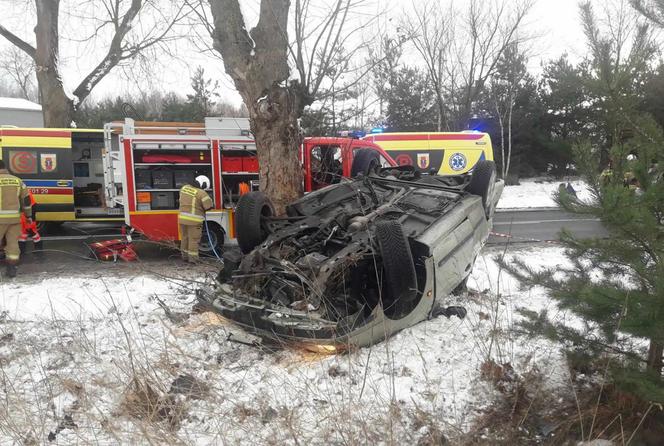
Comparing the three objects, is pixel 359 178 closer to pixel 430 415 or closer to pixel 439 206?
pixel 439 206

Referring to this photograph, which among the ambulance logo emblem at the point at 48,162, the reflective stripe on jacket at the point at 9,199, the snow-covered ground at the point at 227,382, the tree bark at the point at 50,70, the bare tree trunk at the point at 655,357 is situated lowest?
the snow-covered ground at the point at 227,382

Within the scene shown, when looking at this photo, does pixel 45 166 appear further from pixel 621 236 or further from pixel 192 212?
pixel 621 236

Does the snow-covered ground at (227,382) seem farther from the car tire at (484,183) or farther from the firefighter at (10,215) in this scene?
the firefighter at (10,215)

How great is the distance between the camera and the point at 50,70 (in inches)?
548

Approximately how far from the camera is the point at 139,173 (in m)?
7.90

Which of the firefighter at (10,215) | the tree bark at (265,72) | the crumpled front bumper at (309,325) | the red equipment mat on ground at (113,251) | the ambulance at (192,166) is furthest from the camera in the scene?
the ambulance at (192,166)

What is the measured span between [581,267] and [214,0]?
17.9 ft

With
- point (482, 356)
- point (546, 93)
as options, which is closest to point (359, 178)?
point (482, 356)

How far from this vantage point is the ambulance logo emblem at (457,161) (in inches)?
477

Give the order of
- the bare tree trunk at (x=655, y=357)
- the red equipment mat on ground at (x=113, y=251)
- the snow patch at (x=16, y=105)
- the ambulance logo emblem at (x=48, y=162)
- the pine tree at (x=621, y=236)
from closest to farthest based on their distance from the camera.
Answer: the pine tree at (x=621, y=236), the bare tree trunk at (x=655, y=357), the red equipment mat on ground at (x=113, y=251), the ambulance logo emblem at (x=48, y=162), the snow patch at (x=16, y=105)

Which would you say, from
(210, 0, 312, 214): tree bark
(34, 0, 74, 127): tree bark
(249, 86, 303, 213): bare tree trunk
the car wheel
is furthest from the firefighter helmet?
(34, 0, 74, 127): tree bark

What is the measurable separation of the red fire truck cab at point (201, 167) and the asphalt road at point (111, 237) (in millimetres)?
640

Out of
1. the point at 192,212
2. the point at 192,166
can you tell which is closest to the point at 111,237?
the point at 192,166

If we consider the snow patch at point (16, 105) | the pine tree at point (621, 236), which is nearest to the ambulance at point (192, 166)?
the pine tree at point (621, 236)
